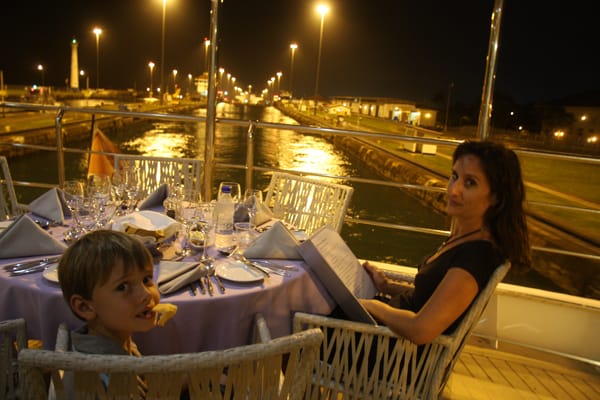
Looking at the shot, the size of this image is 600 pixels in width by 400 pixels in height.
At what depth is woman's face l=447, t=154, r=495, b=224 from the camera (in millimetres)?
1716

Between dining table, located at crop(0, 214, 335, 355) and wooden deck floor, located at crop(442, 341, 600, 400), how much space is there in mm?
1403

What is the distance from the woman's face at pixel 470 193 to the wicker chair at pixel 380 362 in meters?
0.23

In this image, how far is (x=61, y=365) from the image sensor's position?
33.9 inches

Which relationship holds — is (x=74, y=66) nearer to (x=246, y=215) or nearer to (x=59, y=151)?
(x=59, y=151)

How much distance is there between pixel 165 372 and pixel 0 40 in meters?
62.6

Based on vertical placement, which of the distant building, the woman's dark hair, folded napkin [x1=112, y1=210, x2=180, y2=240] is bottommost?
folded napkin [x1=112, y1=210, x2=180, y2=240]

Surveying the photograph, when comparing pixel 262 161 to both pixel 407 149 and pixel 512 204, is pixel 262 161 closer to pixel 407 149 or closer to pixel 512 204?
pixel 407 149

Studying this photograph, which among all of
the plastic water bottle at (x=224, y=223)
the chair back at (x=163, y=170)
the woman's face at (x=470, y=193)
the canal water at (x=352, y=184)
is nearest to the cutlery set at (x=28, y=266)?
the plastic water bottle at (x=224, y=223)

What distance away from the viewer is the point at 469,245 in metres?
1.59

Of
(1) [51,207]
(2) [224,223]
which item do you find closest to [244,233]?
(2) [224,223]

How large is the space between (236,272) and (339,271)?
16.7 inches

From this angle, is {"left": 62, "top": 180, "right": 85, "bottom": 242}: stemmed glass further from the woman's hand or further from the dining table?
the woman's hand

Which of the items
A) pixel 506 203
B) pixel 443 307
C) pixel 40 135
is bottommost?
pixel 40 135

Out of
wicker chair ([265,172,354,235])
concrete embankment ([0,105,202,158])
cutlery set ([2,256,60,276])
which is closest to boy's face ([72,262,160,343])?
cutlery set ([2,256,60,276])
